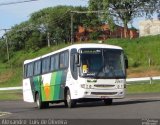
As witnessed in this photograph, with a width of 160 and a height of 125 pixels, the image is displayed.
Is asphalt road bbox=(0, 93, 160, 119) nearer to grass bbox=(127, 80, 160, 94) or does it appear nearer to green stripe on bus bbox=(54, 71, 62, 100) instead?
green stripe on bus bbox=(54, 71, 62, 100)

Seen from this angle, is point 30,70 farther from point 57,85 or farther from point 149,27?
point 149,27

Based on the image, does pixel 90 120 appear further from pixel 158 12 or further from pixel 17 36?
pixel 17 36

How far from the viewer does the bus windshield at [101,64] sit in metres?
27.8

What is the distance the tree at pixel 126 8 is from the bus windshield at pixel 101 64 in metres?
60.9

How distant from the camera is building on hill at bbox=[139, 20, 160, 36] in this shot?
105 m

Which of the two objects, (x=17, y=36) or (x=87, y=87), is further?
(x=17, y=36)

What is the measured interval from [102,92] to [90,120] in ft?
28.1

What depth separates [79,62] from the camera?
2769cm

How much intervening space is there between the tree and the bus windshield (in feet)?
200


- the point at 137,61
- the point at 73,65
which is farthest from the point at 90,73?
the point at 137,61

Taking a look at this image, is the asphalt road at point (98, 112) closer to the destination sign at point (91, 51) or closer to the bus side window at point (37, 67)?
the destination sign at point (91, 51)

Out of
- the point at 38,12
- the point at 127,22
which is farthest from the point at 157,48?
the point at 38,12

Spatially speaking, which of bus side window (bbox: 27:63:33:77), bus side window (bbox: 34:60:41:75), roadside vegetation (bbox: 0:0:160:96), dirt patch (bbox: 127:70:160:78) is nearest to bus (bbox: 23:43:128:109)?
bus side window (bbox: 34:60:41:75)

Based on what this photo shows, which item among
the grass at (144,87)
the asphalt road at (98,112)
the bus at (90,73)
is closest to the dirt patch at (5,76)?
the grass at (144,87)
